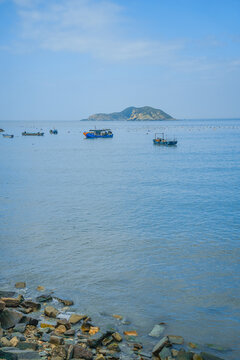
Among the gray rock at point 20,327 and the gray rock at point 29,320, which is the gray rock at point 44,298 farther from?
the gray rock at point 20,327

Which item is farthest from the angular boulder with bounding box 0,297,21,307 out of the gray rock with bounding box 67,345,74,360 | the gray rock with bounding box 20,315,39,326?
the gray rock with bounding box 67,345,74,360

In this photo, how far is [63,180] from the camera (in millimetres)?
41938

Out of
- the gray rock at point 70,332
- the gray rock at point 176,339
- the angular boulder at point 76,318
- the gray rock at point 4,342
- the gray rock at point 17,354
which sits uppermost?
the gray rock at point 17,354

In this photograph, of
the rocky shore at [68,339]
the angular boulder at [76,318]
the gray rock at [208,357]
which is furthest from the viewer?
the angular boulder at [76,318]

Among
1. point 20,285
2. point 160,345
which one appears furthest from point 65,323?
point 20,285

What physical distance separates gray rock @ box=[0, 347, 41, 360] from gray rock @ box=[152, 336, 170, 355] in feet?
10.9

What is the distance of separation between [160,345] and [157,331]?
1211 mm

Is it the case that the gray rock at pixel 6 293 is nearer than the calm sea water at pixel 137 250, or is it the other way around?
the calm sea water at pixel 137 250

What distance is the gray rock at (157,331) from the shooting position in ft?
36.0

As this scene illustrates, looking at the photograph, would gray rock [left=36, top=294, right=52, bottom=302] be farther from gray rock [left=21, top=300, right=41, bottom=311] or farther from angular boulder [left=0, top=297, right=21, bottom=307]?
angular boulder [left=0, top=297, right=21, bottom=307]

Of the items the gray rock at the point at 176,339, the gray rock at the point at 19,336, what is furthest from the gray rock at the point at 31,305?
the gray rock at the point at 176,339

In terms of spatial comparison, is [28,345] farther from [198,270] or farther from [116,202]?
[116,202]

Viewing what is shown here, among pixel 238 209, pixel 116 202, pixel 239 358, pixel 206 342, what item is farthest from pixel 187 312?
pixel 116 202

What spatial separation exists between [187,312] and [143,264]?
435 centimetres
